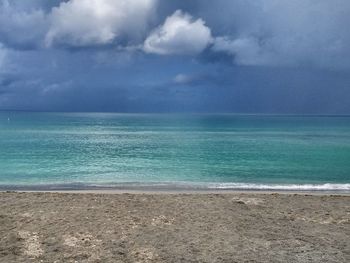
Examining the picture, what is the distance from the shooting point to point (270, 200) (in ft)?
67.4

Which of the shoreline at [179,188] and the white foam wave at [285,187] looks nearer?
the shoreline at [179,188]

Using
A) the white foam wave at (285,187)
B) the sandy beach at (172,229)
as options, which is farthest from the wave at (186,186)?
the sandy beach at (172,229)

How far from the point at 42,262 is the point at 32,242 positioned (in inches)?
69.0

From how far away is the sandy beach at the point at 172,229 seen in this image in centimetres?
1258

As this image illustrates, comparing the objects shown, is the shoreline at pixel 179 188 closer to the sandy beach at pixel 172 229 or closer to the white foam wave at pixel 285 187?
the white foam wave at pixel 285 187

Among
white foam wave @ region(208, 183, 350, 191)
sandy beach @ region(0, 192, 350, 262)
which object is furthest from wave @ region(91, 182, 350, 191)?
sandy beach @ region(0, 192, 350, 262)

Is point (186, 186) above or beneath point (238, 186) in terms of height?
beneath

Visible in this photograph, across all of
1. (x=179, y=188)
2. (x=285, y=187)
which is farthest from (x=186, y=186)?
(x=285, y=187)

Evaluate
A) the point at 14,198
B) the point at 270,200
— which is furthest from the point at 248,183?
the point at 14,198

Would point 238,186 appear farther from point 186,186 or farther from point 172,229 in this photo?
point 172,229

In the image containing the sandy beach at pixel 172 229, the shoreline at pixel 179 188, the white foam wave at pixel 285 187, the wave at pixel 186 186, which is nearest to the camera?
the sandy beach at pixel 172 229

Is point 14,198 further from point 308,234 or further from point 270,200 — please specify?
point 308,234

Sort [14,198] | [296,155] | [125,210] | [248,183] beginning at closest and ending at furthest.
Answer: [125,210] < [14,198] < [248,183] < [296,155]

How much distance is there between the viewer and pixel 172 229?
15141 millimetres
